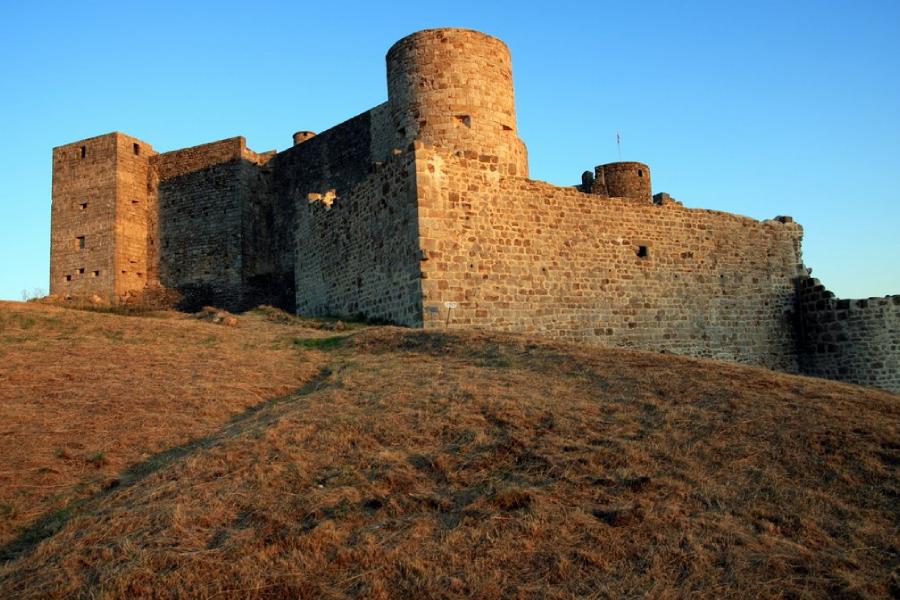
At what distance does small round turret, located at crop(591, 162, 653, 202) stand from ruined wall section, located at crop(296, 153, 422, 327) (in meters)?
8.80

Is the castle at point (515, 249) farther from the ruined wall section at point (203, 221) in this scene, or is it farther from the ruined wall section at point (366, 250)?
the ruined wall section at point (203, 221)

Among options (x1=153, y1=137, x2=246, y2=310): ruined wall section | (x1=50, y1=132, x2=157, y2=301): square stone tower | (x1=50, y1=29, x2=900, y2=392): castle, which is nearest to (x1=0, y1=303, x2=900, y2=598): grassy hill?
(x1=50, y1=29, x2=900, y2=392): castle

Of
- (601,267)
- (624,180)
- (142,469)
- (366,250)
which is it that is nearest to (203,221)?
(366,250)

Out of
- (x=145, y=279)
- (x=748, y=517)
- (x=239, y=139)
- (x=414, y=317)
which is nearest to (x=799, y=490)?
(x=748, y=517)

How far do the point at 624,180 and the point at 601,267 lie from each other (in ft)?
23.3

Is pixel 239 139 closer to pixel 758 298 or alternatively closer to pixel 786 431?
pixel 758 298

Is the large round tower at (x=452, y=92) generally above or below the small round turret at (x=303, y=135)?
below

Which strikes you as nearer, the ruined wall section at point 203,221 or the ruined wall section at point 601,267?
the ruined wall section at point 601,267

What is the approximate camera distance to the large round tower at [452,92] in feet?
52.3

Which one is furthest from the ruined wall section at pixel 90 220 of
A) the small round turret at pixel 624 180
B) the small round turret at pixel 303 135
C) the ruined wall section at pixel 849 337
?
the ruined wall section at pixel 849 337

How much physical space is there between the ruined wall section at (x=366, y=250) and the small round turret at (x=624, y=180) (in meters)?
8.80

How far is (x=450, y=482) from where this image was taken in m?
5.91

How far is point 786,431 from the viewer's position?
687cm

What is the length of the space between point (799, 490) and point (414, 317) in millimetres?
8813
